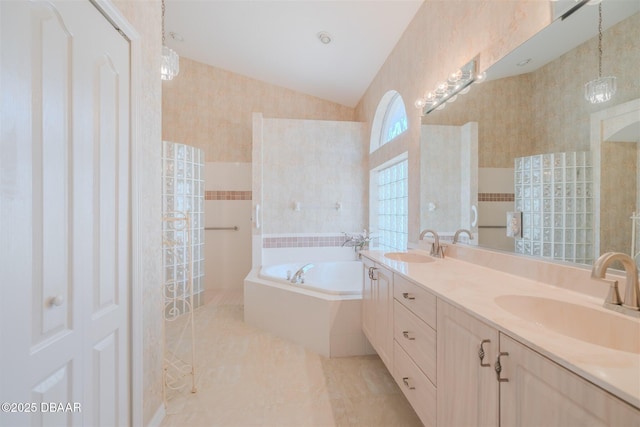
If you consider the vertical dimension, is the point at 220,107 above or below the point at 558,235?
above

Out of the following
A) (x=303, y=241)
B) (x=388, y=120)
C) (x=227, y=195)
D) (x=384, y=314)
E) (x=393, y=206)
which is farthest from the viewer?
(x=227, y=195)

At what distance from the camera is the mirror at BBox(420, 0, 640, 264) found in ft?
2.98

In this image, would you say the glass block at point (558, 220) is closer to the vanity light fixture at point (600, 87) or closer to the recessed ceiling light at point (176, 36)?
the vanity light fixture at point (600, 87)

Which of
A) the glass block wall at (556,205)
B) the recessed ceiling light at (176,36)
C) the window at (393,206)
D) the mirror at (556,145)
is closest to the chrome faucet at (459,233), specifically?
the mirror at (556,145)

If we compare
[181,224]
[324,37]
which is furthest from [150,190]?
[324,37]

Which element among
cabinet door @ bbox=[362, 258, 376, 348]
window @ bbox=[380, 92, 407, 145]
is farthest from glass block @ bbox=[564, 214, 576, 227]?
window @ bbox=[380, 92, 407, 145]

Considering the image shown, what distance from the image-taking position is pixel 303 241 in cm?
373

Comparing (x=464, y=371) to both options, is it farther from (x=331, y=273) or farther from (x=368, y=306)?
(x=331, y=273)

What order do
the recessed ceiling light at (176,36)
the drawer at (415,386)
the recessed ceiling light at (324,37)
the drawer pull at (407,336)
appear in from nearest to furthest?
the drawer at (415,386)
the drawer pull at (407,336)
the recessed ceiling light at (324,37)
the recessed ceiling light at (176,36)

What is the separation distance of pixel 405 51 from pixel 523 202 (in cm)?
185

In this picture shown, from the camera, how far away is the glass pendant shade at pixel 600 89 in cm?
94

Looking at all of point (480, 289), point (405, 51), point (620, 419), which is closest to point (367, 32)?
point (405, 51)

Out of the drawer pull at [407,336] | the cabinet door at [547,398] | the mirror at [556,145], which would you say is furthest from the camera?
the drawer pull at [407,336]

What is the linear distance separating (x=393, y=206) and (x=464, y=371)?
7.74 ft
